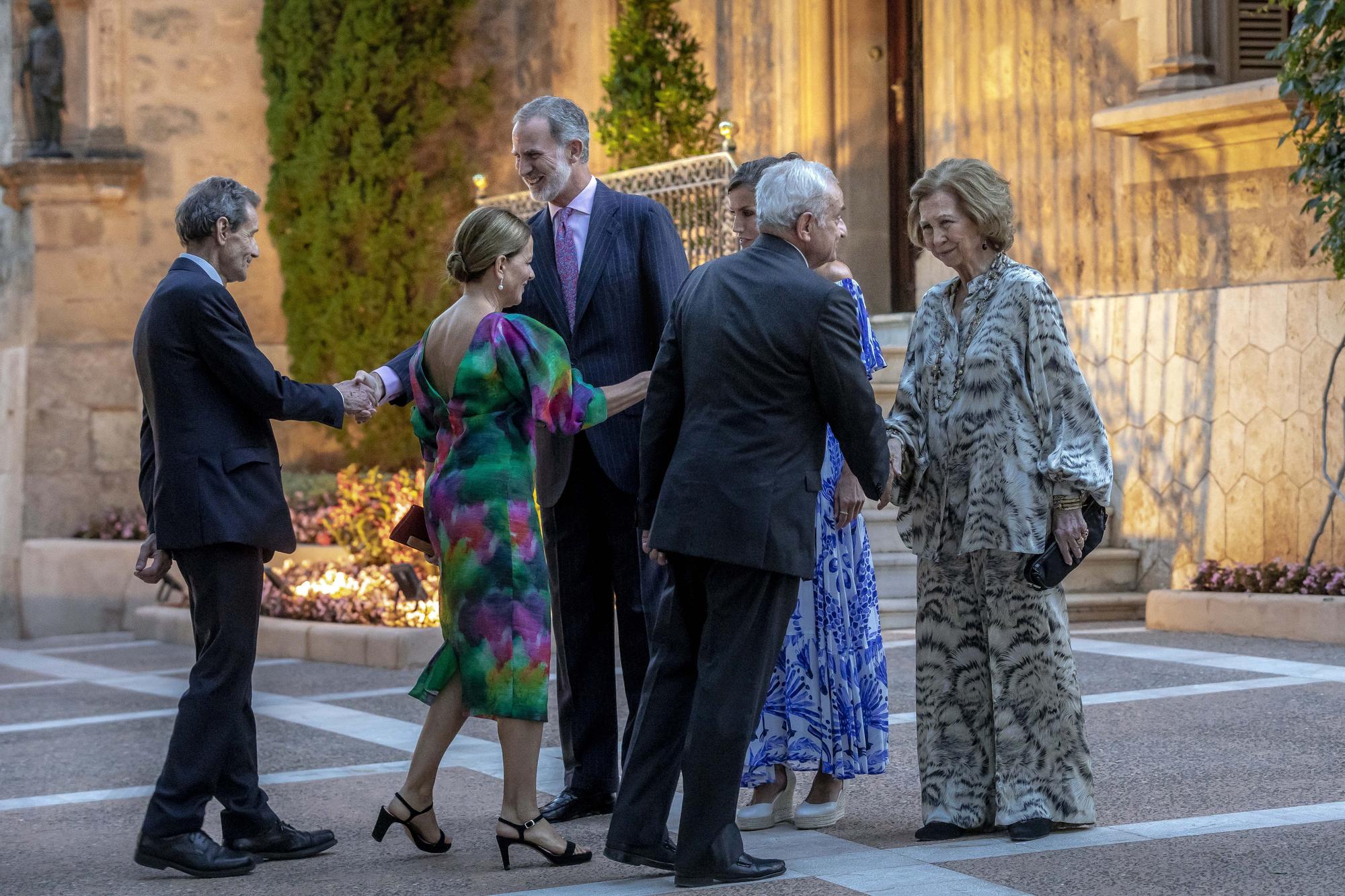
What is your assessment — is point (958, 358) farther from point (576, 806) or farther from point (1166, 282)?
point (1166, 282)

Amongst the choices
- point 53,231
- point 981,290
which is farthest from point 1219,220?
point 53,231

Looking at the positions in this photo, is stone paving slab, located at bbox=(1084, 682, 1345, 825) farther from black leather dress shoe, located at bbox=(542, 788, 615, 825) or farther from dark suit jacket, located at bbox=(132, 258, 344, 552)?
dark suit jacket, located at bbox=(132, 258, 344, 552)

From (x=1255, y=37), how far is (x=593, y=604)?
21.3 ft

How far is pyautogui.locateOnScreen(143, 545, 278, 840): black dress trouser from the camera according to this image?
458 centimetres

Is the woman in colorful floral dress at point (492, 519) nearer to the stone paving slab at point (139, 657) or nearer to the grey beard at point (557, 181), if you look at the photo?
the grey beard at point (557, 181)

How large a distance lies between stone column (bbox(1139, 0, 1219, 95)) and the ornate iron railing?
9.61 ft

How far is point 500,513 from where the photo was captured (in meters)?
4.58

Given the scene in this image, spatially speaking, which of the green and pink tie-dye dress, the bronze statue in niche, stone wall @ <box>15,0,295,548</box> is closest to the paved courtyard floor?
the green and pink tie-dye dress

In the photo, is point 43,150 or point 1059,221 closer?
point 1059,221

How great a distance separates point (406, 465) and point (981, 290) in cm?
1052

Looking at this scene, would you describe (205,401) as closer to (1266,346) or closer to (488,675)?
(488,675)

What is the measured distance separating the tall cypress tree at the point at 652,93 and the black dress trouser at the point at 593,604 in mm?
7737

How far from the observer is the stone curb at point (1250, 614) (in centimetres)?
835

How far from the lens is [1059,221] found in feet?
35.6
